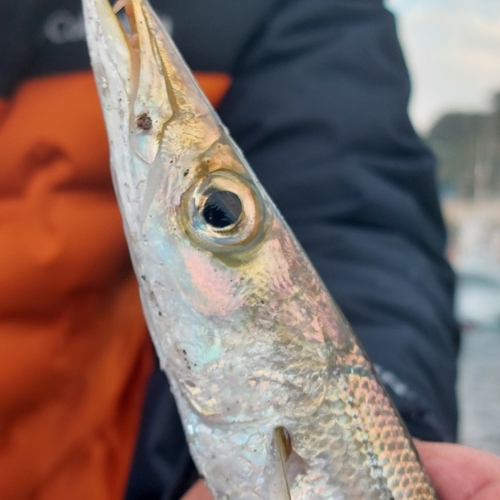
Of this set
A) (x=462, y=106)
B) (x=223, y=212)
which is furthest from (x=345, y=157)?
(x=462, y=106)

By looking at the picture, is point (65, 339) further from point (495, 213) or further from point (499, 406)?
point (495, 213)

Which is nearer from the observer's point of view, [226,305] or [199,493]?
[226,305]

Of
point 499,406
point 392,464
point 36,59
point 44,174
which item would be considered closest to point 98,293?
point 44,174

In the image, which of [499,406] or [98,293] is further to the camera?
[499,406]

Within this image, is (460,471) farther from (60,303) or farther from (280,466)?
(60,303)

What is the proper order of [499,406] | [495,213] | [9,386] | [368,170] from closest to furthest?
[9,386], [368,170], [499,406], [495,213]

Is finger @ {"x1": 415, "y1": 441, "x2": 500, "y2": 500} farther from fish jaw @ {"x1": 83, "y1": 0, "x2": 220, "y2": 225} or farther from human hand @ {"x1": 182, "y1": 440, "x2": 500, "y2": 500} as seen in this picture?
fish jaw @ {"x1": 83, "y1": 0, "x2": 220, "y2": 225}

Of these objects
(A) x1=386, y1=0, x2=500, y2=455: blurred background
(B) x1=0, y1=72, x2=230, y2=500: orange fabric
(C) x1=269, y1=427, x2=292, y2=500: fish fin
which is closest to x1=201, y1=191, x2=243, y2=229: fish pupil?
(C) x1=269, y1=427, x2=292, y2=500: fish fin
